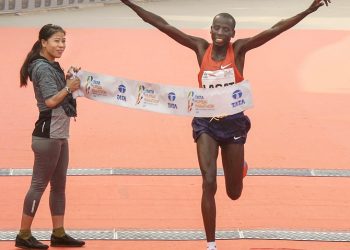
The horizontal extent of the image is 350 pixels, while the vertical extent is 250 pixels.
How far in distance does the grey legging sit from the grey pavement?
12471mm

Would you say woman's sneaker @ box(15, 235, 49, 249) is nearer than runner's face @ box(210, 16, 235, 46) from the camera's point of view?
No

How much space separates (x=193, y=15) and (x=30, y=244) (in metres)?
14.7

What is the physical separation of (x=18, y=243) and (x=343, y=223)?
3.10 metres

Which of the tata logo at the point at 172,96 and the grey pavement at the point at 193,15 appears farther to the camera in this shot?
the grey pavement at the point at 193,15

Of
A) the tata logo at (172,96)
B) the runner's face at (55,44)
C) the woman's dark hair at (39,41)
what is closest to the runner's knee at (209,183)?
the tata logo at (172,96)

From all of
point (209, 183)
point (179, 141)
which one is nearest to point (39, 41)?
point (209, 183)

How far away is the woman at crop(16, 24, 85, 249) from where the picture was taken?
8.75 meters

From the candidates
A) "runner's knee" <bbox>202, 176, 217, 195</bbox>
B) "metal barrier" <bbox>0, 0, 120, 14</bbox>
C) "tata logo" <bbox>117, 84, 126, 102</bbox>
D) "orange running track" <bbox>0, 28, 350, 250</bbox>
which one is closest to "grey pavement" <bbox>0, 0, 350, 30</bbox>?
"metal barrier" <bbox>0, 0, 120, 14</bbox>

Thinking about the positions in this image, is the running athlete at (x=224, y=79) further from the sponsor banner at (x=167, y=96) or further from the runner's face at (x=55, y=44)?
the runner's face at (x=55, y=44)

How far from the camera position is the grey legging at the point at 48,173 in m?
8.86

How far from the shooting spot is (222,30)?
8.80m

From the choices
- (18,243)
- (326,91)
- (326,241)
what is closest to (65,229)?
(18,243)

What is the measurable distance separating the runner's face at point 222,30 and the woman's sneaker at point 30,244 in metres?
2.27

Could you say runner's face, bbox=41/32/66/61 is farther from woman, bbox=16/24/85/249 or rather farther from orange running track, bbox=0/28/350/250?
orange running track, bbox=0/28/350/250
